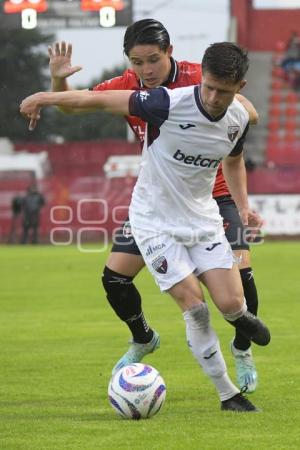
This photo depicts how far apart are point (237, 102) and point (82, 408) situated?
80.1 inches

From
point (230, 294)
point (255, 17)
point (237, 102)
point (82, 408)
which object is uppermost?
point (237, 102)

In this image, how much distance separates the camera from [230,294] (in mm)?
6762

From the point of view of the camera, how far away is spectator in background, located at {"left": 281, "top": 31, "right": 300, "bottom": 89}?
4181 cm

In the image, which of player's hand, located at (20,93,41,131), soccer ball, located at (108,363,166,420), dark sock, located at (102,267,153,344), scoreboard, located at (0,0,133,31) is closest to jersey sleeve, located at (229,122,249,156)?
dark sock, located at (102,267,153,344)

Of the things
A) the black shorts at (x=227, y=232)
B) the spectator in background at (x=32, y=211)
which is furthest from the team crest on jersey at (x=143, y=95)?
the spectator in background at (x=32, y=211)

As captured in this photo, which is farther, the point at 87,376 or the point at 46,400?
the point at 87,376

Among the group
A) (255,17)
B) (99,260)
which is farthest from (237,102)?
(255,17)

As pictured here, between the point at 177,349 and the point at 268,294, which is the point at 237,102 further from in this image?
the point at 268,294

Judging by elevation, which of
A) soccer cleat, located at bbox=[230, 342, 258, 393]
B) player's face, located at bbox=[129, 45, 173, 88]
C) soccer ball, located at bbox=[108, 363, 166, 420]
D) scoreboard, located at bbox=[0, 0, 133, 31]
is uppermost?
player's face, located at bbox=[129, 45, 173, 88]

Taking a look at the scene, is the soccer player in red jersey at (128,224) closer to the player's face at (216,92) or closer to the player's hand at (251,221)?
the player's hand at (251,221)

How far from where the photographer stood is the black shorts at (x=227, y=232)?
302 inches

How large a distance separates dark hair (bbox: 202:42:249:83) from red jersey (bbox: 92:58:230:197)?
41.4 inches

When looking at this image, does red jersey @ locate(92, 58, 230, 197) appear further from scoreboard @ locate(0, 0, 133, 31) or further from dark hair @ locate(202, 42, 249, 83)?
scoreboard @ locate(0, 0, 133, 31)

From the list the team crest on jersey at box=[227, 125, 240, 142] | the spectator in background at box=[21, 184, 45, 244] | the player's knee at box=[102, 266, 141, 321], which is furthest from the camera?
the spectator in background at box=[21, 184, 45, 244]
